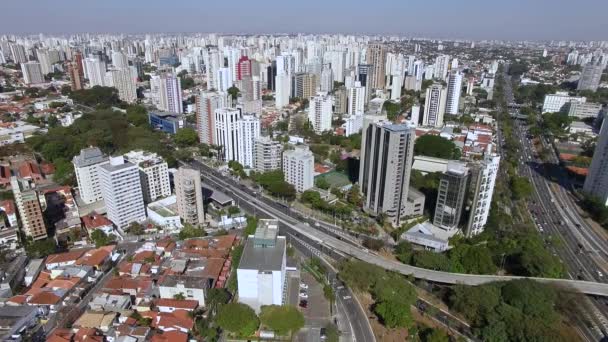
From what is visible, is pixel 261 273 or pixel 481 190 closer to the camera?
pixel 261 273

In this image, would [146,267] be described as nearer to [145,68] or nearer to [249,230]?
[249,230]

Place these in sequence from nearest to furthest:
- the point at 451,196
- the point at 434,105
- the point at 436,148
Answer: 1. the point at 451,196
2. the point at 436,148
3. the point at 434,105

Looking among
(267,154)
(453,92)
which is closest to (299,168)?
(267,154)

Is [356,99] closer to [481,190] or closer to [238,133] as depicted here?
[238,133]

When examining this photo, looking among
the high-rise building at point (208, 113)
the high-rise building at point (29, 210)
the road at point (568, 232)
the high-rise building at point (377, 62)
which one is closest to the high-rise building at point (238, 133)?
the high-rise building at point (208, 113)

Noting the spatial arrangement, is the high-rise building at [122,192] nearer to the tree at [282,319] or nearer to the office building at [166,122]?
the tree at [282,319]

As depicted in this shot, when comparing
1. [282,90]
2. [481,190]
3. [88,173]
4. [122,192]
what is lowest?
[122,192]
